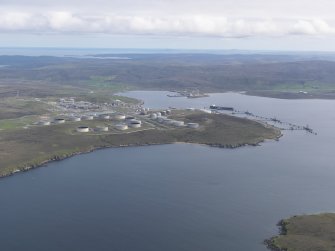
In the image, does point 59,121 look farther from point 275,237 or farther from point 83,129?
point 275,237

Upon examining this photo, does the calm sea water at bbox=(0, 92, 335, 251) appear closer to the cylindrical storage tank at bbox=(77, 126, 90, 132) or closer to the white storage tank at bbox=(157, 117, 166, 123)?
the cylindrical storage tank at bbox=(77, 126, 90, 132)

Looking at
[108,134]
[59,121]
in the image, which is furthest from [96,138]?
[59,121]

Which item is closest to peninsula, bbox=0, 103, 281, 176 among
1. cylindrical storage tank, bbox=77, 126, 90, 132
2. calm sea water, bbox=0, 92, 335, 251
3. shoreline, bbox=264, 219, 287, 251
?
cylindrical storage tank, bbox=77, 126, 90, 132

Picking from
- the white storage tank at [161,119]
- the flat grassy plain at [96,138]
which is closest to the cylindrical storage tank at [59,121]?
the flat grassy plain at [96,138]

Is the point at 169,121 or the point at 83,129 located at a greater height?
the point at 169,121

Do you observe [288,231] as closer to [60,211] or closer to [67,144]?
[60,211]

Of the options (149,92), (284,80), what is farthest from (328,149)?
(284,80)

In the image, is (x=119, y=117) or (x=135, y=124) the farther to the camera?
(x=119, y=117)
